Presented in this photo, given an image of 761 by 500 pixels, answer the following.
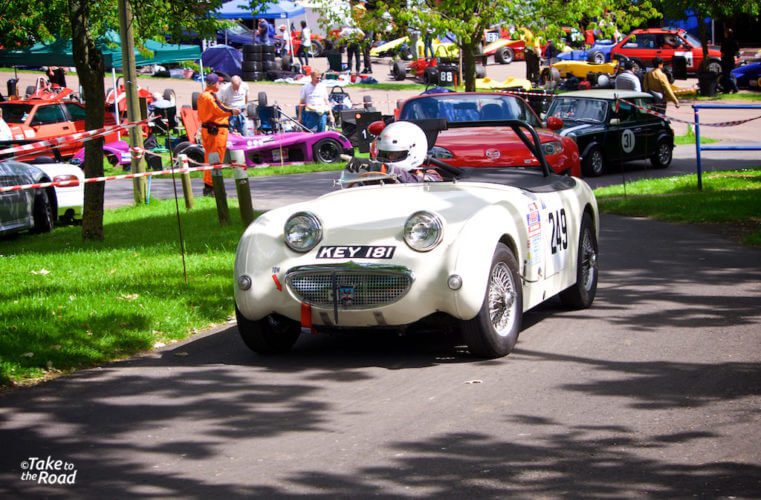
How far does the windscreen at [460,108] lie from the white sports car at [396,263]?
8.42 m

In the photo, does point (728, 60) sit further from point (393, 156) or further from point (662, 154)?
point (393, 156)

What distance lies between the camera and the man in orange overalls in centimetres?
1883

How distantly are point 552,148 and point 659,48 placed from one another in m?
30.2

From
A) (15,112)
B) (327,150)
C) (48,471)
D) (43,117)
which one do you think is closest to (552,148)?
(327,150)

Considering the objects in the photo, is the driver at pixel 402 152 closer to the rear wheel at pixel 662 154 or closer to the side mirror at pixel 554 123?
the side mirror at pixel 554 123

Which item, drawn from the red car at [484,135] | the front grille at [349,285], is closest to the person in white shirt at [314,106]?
the red car at [484,135]

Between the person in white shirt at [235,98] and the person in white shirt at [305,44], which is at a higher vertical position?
the person in white shirt at [305,44]

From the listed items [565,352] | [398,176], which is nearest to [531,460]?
[565,352]

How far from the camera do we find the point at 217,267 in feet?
37.5

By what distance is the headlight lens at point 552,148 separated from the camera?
17594mm

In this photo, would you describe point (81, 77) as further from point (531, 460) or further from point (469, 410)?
point (531, 460)

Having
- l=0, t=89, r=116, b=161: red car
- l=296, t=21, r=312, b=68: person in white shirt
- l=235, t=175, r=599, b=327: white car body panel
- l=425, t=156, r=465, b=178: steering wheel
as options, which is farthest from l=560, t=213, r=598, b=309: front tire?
l=296, t=21, r=312, b=68: person in white shirt

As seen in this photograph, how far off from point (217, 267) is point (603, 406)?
5902 millimetres

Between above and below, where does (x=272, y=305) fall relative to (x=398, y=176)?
below
